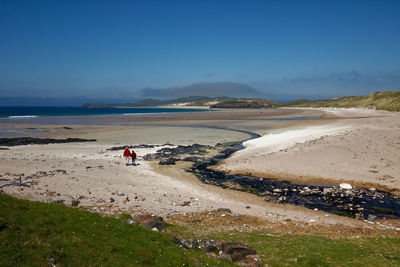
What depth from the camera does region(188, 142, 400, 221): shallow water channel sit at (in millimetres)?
15141

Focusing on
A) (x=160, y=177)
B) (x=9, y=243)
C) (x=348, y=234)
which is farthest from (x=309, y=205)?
(x=9, y=243)

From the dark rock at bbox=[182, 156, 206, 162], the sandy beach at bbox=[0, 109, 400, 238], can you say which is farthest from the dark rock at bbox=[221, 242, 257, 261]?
the dark rock at bbox=[182, 156, 206, 162]

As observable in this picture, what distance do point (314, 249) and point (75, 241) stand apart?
26.2 ft

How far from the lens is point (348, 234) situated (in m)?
11.7

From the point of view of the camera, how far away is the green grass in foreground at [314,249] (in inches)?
349

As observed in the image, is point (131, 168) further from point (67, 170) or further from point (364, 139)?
point (364, 139)

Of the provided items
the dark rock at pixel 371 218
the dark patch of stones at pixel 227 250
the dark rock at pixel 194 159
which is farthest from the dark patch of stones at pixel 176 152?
the dark patch of stones at pixel 227 250

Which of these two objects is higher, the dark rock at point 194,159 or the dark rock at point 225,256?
the dark rock at point 225,256

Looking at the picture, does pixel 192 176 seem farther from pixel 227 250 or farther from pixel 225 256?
pixel 225 256

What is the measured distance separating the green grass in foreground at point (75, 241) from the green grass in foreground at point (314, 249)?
2.50 metres

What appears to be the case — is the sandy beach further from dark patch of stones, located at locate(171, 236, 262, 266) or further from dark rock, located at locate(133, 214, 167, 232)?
→ dark patch of stones, located at locate(171, 236, 262, 266)

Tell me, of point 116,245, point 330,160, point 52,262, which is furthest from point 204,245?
point 330,160

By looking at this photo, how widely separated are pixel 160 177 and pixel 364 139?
23579 mm

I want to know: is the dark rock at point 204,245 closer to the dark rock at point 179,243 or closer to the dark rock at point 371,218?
the dark rock at point 179,243
